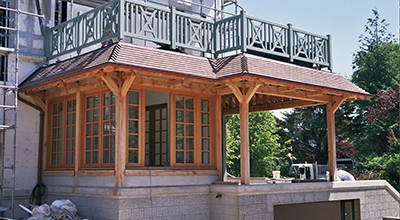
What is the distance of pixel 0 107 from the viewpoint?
11344 millimetres

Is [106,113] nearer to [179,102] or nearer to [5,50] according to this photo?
[179,102]

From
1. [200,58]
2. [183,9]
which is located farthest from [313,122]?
[200,58]

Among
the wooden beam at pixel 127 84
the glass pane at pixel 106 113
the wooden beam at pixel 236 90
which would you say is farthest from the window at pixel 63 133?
the wooden beam at pixel 236 90

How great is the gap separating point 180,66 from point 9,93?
4790 millimetres

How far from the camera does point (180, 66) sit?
1035 cm

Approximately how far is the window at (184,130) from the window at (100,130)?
1577 millimetres

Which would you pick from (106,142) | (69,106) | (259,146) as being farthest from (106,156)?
(259,146)

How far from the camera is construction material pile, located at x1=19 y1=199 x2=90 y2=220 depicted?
9719 millimetres

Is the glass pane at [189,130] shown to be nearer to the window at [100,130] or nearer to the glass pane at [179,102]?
the glass pane at [179,102]

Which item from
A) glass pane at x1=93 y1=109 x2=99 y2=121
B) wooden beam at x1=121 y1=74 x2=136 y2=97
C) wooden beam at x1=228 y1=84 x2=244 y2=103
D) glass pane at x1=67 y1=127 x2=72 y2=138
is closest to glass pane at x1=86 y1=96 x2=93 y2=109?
glass pane at x1=93 y1=109 x2=99 y2=121

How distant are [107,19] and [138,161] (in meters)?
3.25

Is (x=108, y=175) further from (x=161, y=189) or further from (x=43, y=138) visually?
(x=43, y=138)

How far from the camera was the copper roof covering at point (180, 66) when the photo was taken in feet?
31.5

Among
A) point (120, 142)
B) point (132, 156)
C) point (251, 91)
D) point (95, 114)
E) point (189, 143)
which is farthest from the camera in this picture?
point (189, 143)
